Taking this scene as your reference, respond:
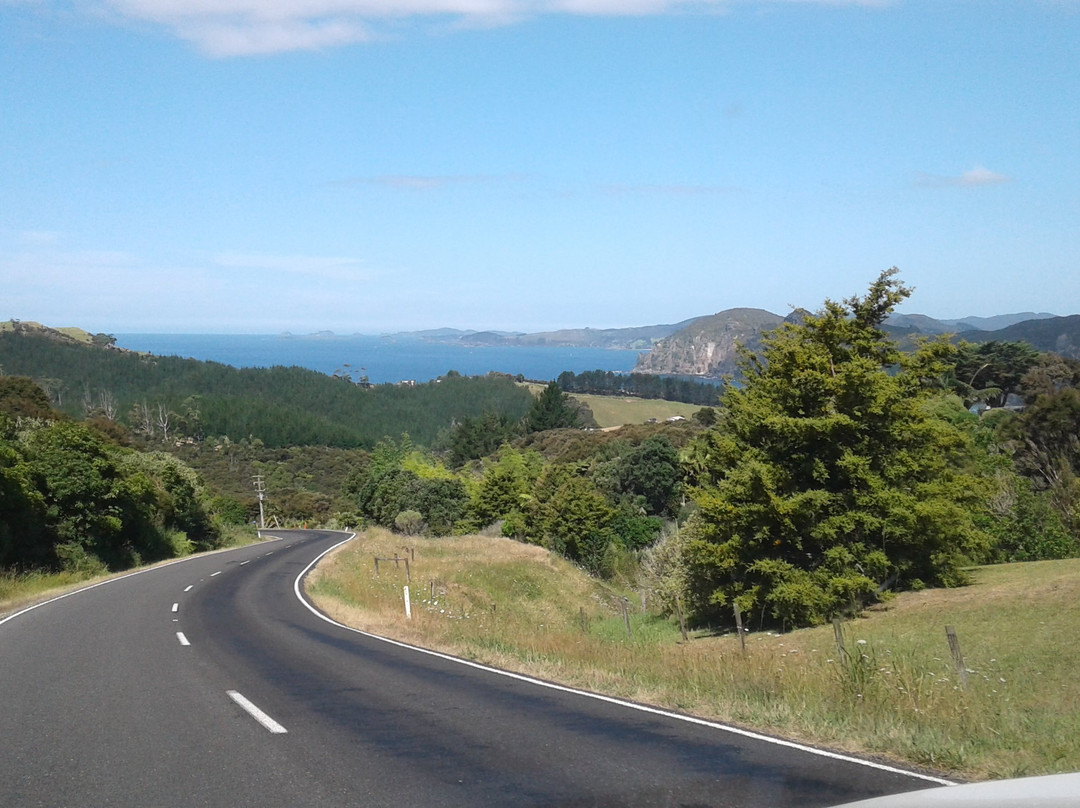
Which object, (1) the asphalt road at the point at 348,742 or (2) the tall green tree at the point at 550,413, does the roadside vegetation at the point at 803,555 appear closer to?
(1) the asphalt road at the point at 348,742

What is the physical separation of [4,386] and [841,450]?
219ft

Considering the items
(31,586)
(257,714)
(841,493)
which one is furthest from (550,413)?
(257,714)

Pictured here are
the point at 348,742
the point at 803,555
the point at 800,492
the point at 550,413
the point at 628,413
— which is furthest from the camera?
the point at 628,413

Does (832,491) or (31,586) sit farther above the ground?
(832,491)

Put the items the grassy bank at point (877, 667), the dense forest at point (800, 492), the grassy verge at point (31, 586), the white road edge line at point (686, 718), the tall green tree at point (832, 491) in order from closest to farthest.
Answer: the white road edge line at point (686, 718) → the grassy bank at point (877, 667) → the grassy verge at point (31, 586) → the tall green tree at point (832, 491) → the dense forest at point (800, 492)

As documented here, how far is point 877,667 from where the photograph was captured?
33.0 ft

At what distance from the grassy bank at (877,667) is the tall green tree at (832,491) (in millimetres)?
1527

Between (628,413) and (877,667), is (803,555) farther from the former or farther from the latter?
(628,413)

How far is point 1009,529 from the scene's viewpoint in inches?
1612

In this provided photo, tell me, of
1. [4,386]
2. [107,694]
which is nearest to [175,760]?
[107,694]

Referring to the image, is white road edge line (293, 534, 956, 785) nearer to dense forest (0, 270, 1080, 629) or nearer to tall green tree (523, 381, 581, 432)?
dense forest (0, 270, 1080, 629)

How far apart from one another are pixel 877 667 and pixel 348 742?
5589 mm

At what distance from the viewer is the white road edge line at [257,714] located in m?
8.80

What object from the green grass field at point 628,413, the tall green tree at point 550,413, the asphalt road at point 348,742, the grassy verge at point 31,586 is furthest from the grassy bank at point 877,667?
the green grass field at point 628,413
